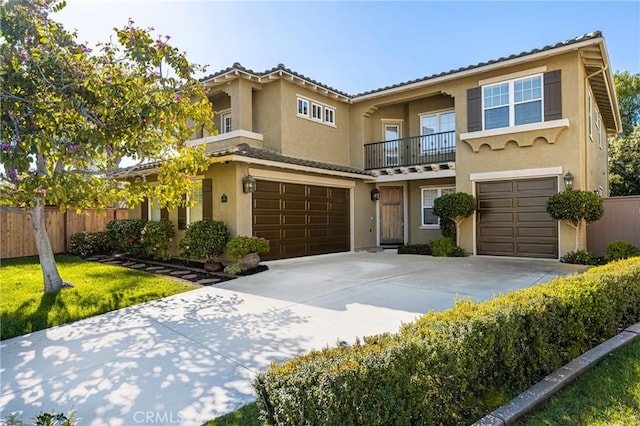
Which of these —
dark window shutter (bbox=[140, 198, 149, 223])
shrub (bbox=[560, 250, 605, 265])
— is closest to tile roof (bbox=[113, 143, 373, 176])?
dark window shutter (bbox=[140, 198, 149, 223])

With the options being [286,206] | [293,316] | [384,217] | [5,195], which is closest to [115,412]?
[293,316]

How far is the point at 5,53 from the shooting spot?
19.1ft

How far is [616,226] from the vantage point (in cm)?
1191

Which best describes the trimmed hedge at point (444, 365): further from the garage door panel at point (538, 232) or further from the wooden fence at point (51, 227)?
the wooden fence at point (51, 227)

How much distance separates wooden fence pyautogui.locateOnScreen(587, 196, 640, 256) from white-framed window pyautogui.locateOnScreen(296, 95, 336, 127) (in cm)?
1033

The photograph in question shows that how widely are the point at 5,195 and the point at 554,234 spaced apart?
13998 millimetres

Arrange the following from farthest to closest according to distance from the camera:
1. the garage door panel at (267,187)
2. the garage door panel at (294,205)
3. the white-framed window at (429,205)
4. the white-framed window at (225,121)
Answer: the white-framed window at (429,205) → the white-framed window at (225,121) → the garage door panel at (294,205) → the garage door panel at (267,187)

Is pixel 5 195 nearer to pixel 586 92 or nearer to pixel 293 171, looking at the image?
pixel 293 171

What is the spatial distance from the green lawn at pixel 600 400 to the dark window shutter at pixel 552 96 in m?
9.65

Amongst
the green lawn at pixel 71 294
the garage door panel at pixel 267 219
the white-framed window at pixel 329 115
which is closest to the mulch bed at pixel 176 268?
the green lawn at pixel 71 294

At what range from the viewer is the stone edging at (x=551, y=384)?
2.94 m

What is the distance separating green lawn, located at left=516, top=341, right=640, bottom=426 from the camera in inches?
118

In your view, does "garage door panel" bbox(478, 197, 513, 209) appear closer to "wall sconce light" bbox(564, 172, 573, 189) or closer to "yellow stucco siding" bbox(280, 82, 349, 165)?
"wall sconce light" bbox(564, 172, 573, 189)

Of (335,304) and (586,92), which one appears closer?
(335,304)
